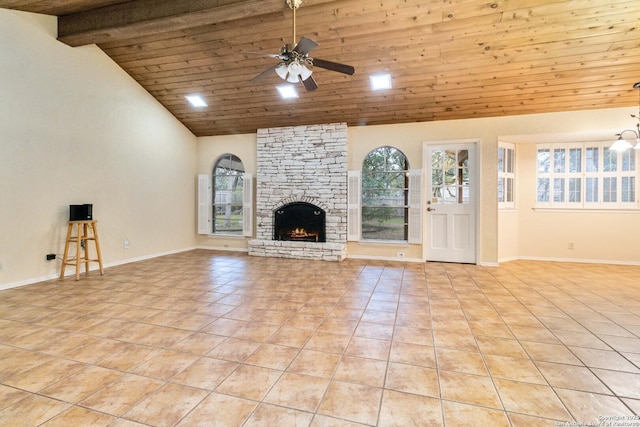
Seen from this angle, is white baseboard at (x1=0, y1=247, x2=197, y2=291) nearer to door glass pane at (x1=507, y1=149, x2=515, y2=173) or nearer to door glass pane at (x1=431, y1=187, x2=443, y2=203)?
door glass pane at (x1=431, y1=187, x2=443, y2=203)

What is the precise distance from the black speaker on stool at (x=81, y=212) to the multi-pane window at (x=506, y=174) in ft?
22.7

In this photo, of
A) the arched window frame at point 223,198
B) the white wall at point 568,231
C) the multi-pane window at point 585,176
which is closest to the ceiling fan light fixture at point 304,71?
the arched window frame at point 223,198

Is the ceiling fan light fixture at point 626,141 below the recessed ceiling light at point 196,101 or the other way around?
below

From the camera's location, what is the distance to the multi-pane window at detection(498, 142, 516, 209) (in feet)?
19.0

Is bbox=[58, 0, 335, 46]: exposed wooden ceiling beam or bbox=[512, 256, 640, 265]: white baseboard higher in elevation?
bbox=[58, 0, 335, 46]: exposed wooden ceiling beam

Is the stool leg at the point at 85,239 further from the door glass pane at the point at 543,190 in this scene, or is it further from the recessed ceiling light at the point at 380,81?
the door glass pane at the point at 543,190

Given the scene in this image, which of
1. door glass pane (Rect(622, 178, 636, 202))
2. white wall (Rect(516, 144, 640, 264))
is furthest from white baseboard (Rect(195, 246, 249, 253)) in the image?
door glass pane (Rect(622, 178, 636, 202))

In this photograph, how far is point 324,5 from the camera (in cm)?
385

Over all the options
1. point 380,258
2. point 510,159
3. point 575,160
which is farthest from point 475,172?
point 380,258

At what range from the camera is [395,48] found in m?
4.24

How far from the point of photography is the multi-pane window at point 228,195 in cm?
722

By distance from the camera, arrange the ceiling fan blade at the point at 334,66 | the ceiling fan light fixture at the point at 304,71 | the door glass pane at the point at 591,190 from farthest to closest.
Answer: the door glass pane at the point at 591,190
the ceiling fan blade at the point at 334,66
the ceiling fan light fixture at the point at 304,71

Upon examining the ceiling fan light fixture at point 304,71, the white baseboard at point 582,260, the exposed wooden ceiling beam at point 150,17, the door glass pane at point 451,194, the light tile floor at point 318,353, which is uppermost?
the exposed wooden ceiling beam at point 150,17

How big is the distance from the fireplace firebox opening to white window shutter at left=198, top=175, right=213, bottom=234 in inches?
67.1
